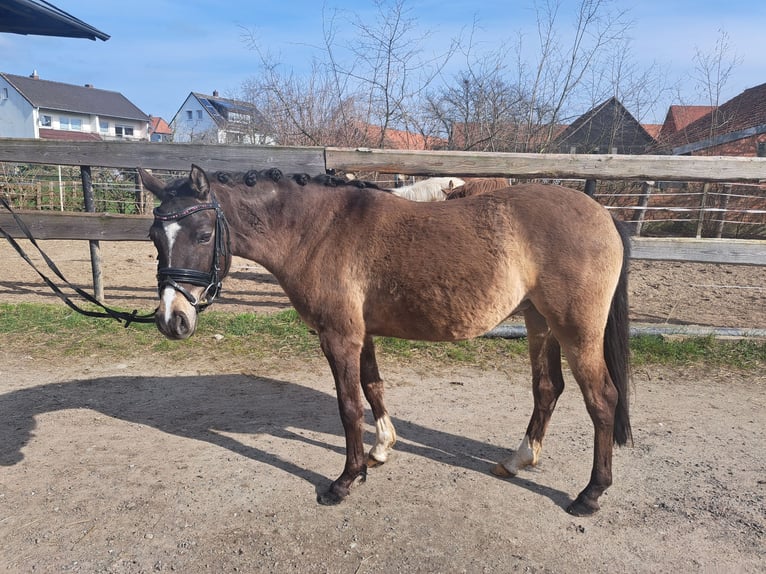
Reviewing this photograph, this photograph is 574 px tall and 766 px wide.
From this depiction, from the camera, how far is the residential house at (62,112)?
1953 inches

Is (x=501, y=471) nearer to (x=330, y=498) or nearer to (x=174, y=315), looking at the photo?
(x=330, y=498)

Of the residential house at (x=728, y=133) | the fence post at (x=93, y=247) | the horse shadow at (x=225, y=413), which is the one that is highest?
the residential house at (x=728, y=133)

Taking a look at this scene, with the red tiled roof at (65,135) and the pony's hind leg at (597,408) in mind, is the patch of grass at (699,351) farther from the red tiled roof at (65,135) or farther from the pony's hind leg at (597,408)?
the red tiled roof at (65,135)

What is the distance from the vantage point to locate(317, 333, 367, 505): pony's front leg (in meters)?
2.95

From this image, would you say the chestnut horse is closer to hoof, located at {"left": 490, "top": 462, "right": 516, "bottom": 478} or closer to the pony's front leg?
the pony's front leg

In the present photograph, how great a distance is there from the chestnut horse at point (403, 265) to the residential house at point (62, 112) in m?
49.8

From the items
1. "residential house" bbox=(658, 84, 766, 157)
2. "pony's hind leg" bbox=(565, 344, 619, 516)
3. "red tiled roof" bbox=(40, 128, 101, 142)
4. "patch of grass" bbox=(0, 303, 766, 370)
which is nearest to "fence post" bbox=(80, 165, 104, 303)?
"patch of grass" bbox=(0, 303, 766, 370)

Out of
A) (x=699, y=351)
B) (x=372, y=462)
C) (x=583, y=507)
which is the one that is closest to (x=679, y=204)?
(x=699, y=351)

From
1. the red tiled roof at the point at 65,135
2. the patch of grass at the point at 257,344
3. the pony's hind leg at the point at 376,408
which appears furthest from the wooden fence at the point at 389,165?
the red tiled roof at the point at 65,135

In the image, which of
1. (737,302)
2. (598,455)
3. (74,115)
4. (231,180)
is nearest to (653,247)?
(737,302)

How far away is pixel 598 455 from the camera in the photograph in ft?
9.75

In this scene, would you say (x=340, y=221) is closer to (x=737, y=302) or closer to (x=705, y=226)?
(x=737, y=302)

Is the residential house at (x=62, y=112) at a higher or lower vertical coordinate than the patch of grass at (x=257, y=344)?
higher

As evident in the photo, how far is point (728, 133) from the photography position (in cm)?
1288
